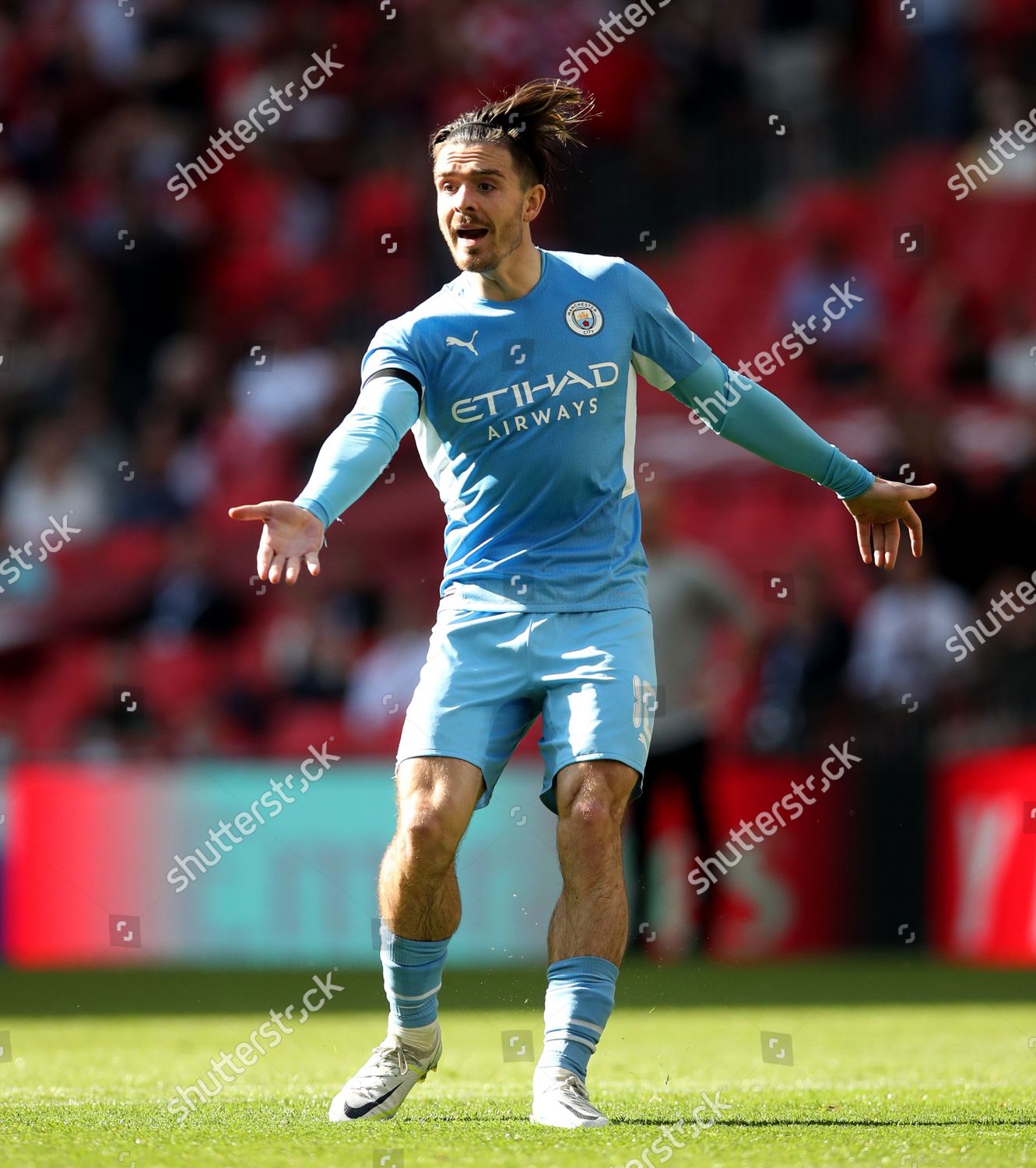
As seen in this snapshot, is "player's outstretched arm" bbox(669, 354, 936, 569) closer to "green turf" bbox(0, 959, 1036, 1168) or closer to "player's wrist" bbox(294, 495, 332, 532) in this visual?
"player's wrist" bbox(294, 495, 332, 532)

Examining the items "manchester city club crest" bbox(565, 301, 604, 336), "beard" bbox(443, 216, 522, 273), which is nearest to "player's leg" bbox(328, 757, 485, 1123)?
"manchester city club crest" bbox(565, 301, 604, 336)

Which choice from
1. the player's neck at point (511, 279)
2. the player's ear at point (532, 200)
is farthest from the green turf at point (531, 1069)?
the player's ear at point (532, 200)

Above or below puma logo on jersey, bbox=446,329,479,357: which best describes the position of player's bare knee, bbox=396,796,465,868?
below

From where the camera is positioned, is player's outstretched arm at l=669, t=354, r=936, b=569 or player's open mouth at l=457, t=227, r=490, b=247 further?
player's outstretched arm at l=669, t=354, r=936, b=569

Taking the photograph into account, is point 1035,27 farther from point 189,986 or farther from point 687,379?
point 687,379

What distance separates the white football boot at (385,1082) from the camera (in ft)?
15.5

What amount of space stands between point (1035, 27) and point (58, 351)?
8494mm

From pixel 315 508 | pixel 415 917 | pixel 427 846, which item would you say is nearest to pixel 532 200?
pixel 315 508

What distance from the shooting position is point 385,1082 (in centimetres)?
477

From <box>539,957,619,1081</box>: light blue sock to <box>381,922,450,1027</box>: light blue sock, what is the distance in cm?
30

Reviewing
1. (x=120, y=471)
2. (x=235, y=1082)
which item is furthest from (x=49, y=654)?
(x=235, y=1082)

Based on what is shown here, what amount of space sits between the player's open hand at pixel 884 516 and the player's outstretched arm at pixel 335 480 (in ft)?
4.11

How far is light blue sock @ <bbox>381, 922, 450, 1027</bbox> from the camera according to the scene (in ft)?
15.9

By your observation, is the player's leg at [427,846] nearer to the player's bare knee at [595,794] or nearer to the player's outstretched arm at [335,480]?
the player's bare knee at [595,794]
